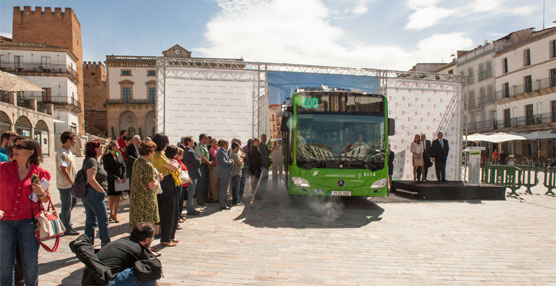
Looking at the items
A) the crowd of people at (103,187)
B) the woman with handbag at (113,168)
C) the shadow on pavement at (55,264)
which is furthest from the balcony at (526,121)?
the shadow on pavement at (55,264)

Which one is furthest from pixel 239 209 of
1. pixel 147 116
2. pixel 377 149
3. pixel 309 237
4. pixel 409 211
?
pixel 147 116

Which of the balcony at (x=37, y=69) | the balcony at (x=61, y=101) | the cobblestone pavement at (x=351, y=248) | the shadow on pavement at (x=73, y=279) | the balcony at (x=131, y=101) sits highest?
the balcony at (x=37, y=69)

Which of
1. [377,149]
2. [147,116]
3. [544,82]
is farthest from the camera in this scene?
[147,116]

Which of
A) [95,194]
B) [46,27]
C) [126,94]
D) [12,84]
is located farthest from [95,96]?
[95,194]

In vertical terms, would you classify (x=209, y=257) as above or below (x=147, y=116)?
below

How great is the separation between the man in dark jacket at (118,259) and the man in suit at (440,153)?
12065mm

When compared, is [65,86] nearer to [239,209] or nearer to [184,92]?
[184,92]

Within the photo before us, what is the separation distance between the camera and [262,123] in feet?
44.8

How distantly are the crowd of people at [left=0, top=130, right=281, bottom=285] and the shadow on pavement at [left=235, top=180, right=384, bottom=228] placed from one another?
110cm

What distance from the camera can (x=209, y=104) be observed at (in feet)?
43.3

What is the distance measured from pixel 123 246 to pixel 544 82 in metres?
43.9

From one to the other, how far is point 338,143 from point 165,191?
4.68 m

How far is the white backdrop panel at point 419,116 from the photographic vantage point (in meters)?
14.6

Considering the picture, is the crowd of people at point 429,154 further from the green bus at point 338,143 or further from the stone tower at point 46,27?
the stone tower at point 46,27
